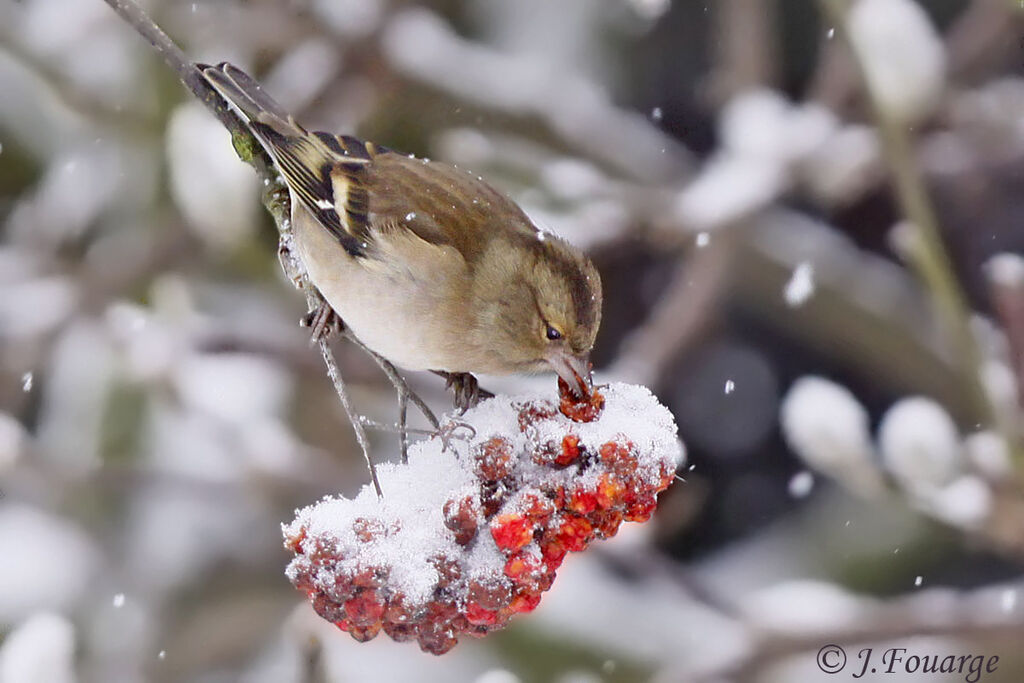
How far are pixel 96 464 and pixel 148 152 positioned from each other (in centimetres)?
94

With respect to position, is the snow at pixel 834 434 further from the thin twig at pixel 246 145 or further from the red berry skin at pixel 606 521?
the red berry skin at pixel 606 521

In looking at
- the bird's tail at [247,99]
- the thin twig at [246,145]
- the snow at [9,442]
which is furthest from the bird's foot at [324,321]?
the snow at [9,442]

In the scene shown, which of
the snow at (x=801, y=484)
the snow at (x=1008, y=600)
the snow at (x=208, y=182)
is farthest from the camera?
the snow at (x=801, y=484)

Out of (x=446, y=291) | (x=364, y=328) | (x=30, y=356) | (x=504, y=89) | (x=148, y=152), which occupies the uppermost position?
(x=504, y=89)

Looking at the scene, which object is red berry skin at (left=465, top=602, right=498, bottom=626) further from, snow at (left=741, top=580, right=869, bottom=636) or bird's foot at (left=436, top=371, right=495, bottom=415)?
snow at (left=741, top=580, right=869, bottom=636)

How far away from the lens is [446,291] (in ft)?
5.51

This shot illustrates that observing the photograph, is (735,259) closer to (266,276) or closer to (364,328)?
(266,276)

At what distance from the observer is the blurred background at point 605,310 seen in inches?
110

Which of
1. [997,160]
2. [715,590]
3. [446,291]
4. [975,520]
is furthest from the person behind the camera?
[715,590]

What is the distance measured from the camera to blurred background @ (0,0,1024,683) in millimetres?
2793

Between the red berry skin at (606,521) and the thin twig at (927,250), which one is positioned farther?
the thin twig at (927,250)

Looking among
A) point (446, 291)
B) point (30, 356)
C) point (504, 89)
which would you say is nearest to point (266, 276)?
point (30, 356)

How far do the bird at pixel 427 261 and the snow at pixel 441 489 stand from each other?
217 mm

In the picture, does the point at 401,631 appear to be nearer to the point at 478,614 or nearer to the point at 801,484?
the point at 478,614
